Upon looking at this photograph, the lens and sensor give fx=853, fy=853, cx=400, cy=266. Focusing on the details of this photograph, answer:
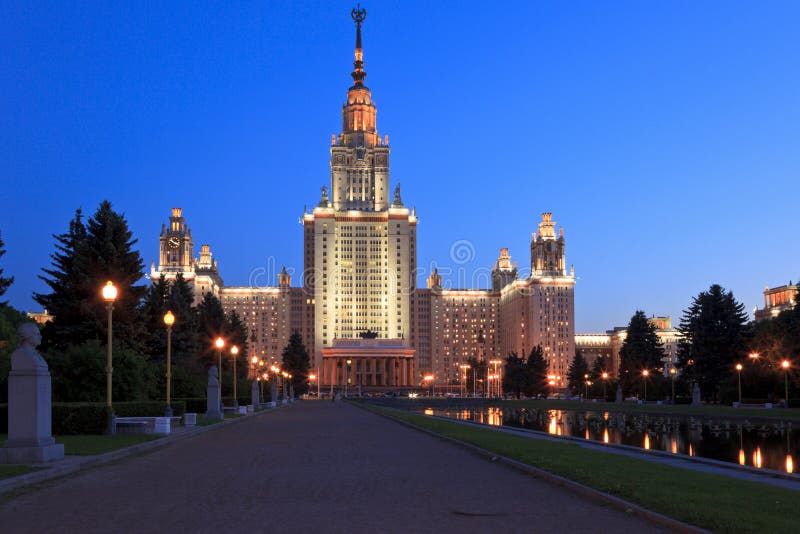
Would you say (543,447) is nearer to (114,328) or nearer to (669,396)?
(114,328)

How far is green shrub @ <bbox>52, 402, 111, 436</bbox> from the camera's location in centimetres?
3362

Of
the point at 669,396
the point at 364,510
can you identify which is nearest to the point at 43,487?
the point at 364,510

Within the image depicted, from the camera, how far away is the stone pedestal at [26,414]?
21.5m

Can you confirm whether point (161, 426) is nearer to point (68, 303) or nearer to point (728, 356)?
point (68, 303)

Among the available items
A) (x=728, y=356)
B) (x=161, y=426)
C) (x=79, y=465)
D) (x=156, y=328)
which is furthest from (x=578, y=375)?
(x=79, y=465)

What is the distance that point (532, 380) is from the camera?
508 ft

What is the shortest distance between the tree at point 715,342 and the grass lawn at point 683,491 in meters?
70.7

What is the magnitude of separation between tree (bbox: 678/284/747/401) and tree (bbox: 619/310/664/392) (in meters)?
19.1

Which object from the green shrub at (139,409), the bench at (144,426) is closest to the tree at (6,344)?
the green shrub at (139,409)

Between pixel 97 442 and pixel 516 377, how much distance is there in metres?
132

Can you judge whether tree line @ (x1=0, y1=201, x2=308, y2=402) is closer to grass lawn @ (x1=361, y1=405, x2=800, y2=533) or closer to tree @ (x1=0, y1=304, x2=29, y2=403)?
tree @ (x1=0, y1=304, x2=29, y2=403)

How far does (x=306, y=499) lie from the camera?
16.1 metres

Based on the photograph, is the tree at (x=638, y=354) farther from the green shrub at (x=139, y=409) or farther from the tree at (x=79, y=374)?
the tree at (x=79, y=374)

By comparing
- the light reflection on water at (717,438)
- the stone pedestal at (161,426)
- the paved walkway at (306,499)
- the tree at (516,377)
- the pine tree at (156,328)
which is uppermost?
the pine tree at (156,328)
